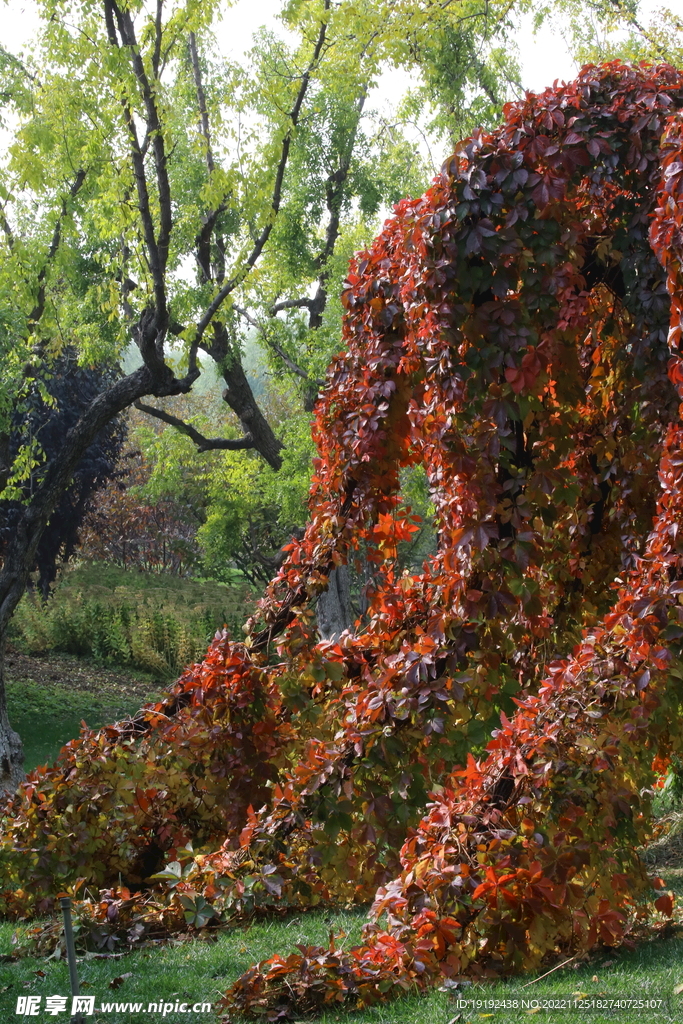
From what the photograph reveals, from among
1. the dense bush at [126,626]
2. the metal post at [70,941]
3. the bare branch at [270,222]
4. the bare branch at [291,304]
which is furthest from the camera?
the dense bush at [126,626]

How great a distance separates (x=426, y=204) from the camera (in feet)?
10.9

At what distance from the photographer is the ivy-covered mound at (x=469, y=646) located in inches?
110

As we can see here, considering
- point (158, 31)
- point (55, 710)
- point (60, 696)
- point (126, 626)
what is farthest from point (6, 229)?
point (126, 626)

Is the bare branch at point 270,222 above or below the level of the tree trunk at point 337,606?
above

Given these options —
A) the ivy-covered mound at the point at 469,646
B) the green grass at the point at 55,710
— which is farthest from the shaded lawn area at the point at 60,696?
the ivy-covered mound at the point at 469,646

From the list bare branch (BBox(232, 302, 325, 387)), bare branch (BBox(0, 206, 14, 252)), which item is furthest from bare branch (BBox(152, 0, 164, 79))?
bare branch (BBox(232, 302, 325, 387))

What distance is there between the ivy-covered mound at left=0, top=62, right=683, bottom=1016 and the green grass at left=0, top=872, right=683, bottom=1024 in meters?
0.10

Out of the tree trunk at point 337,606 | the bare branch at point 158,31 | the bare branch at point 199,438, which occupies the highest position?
the bare branch at point 158,31

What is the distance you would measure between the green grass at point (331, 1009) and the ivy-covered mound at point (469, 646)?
100 millimetres

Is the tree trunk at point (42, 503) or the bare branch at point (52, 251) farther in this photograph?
the bare branch at point (52, 251)

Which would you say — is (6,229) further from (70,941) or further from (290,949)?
(70,941)

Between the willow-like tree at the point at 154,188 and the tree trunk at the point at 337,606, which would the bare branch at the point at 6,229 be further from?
the tree trunk at the point at 337,606

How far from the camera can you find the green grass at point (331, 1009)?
2514mm

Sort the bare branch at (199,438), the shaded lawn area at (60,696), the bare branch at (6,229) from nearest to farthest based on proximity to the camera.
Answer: the bare branch at (6,229)
the bare branch at (199,438)
the shaded lawn area at (60,696)
